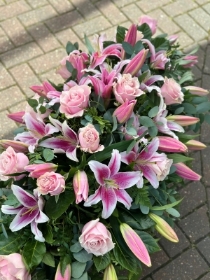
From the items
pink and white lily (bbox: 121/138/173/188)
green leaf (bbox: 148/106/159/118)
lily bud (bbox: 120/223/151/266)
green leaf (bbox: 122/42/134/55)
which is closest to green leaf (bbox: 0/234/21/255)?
lily bud (bbox: 120/223/151/266)

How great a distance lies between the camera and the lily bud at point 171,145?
1.61m

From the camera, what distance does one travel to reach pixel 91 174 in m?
1.53

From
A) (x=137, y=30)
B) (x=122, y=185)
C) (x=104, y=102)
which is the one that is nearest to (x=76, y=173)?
(x=122, y=185)

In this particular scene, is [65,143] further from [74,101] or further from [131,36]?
[131,36]

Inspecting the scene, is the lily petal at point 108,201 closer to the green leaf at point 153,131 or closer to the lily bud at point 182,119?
the green leaf at point 153,131

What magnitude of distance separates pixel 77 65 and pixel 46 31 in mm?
1719

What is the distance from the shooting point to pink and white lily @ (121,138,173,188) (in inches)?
60.8

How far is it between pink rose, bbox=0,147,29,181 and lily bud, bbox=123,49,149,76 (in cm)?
63

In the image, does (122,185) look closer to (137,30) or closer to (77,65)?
(77,65)

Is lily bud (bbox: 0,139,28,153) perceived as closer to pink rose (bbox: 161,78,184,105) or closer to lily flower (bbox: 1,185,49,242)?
lily flower (bbox: 1,185,49,242)

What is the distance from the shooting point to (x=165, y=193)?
1.74 metres

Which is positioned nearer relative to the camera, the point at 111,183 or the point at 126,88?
the point at 111,183

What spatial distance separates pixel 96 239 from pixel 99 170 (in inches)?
10.1

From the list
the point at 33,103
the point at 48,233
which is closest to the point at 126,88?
the point at 33,103
